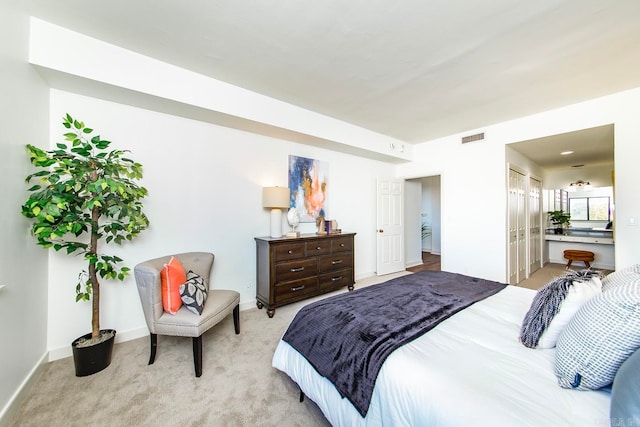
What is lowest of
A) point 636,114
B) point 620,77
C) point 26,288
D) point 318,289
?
point 318,289

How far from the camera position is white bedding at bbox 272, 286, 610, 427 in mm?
808

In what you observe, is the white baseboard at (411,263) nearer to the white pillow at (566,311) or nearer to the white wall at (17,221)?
the white pillow at (566,311)

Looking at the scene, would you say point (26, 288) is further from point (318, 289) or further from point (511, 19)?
point (511, 19)

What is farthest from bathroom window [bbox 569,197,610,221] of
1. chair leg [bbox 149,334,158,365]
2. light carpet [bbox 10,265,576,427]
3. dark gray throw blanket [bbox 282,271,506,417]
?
chair leg [bbox 149,334,158,365]

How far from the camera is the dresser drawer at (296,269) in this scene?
2.98 meters

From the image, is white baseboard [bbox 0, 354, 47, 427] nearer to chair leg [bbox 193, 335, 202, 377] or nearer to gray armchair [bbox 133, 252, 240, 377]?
gray armchair [bbox 133, 252, 240, 377]

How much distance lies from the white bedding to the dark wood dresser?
1.55m

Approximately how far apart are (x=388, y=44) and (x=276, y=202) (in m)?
1.99

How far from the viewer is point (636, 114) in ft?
9.11

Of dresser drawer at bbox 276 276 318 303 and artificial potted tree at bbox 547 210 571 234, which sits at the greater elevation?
artificial potted tree at bbox 547 210 571 234

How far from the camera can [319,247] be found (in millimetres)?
3348

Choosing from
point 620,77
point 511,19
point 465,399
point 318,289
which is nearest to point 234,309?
point 318,289

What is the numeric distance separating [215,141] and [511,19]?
2945 mm

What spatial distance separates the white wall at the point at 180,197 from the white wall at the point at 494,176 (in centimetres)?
255
